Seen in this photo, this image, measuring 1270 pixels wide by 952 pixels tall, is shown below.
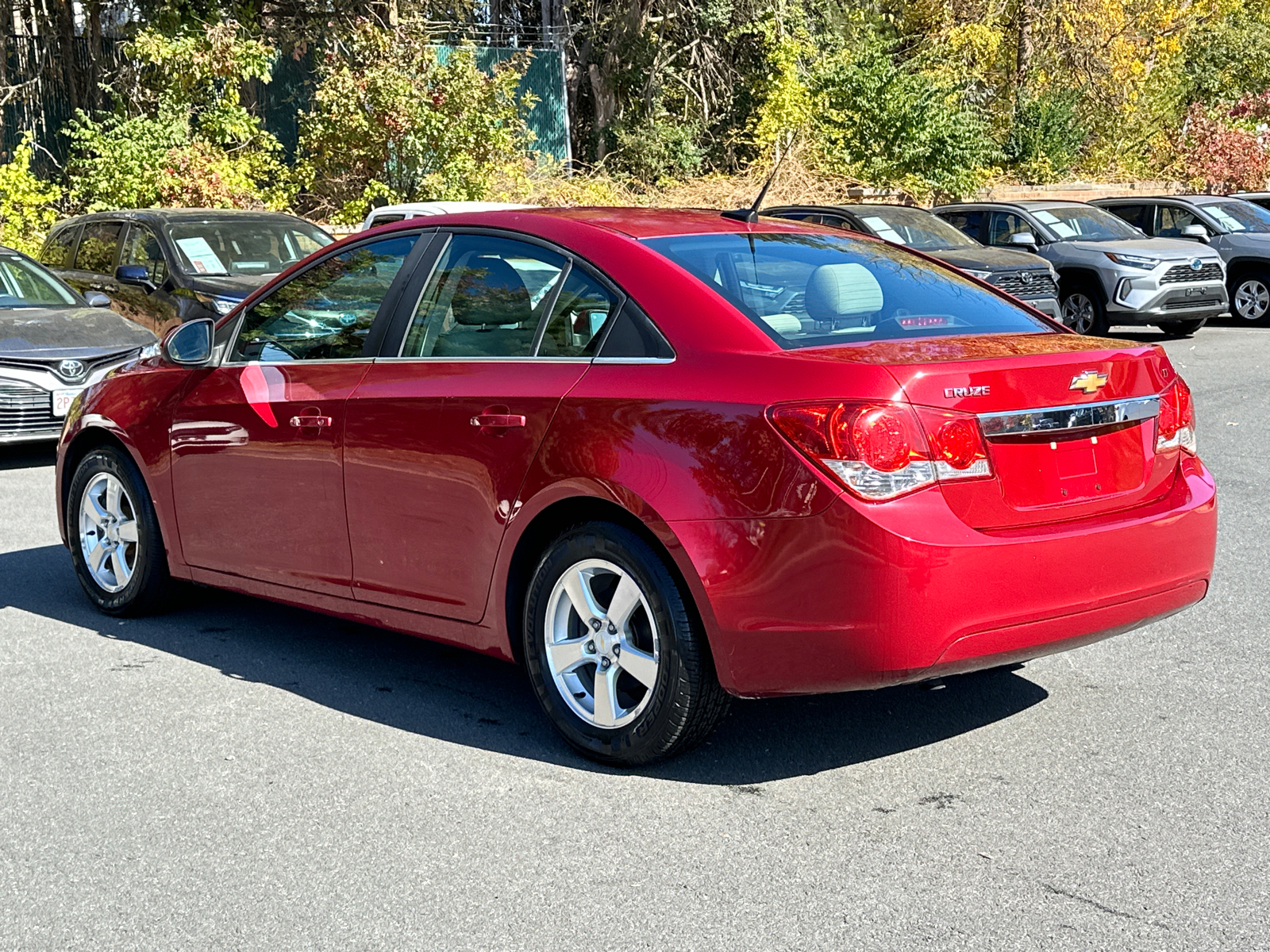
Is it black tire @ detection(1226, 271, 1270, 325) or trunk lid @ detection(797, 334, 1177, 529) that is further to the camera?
black tire @ detection(1226, 271, 1270, 325)

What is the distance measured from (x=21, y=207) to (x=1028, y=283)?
13365 mm

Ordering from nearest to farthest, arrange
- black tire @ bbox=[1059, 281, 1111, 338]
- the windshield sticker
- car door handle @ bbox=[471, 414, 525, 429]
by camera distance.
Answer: car door handle @ bbox=[471, 414, 525, 429], the windshield sticker, black tire @ bbox=[1059, 281, 1111, 338]

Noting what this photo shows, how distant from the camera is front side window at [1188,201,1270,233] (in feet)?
69.6

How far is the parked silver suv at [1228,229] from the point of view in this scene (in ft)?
67.4

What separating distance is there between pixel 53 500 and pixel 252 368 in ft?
13.8

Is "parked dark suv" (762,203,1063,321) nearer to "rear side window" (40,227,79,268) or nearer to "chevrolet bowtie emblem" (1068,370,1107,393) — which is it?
"rear side window" (40,227,79,268)

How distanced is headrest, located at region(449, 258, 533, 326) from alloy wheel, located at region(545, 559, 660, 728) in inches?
35.1

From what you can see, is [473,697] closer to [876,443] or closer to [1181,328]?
[876,443]

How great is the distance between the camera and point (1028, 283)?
17.4 m

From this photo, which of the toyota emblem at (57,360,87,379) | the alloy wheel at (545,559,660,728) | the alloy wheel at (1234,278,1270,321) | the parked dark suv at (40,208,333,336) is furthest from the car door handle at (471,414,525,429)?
the alloy wheel at (1234,278,1270,321)

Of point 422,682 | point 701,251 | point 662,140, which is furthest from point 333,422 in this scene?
point 662,140

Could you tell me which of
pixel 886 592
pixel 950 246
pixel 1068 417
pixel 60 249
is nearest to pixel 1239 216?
pixel 950 246

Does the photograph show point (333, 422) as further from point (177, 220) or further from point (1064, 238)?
point (1064, 238)

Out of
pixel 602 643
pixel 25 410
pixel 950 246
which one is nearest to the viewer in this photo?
pixel 602 643
